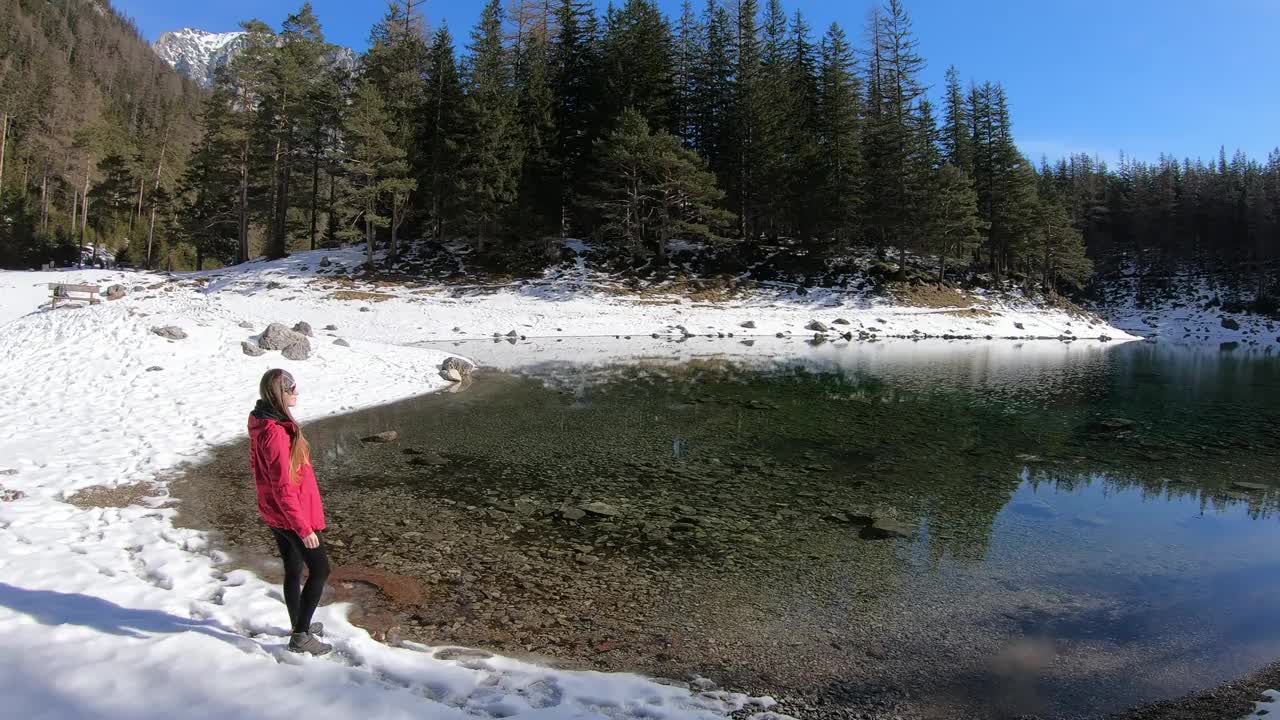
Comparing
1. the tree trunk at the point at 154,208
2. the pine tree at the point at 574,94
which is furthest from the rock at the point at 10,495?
the tree trunk at the point at 154,208

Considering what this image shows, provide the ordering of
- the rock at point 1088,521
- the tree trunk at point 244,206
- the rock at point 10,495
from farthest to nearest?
the tree trunk at point 244,206
the rock at point 1088,521
the rock at point 10,495

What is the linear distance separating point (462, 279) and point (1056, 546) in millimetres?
39240

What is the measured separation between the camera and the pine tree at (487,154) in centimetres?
4266

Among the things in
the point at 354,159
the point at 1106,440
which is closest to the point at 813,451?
the point at 1106,440

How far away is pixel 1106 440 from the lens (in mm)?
13469

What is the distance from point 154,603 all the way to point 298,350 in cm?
1300

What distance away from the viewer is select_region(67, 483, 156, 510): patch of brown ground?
7906 mm

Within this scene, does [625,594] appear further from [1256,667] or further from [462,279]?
[462,279]

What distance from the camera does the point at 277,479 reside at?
466 centimetres

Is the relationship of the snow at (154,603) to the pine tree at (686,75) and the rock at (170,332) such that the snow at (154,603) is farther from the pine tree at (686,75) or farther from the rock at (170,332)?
the pine tree at (686,75)

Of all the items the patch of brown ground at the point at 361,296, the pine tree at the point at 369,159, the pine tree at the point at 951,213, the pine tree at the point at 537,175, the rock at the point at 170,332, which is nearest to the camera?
the rock at the point at 170,332

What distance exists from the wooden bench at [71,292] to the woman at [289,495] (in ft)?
86.3

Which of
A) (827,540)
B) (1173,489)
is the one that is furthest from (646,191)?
(827,540)

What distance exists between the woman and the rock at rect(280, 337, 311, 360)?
13679 millimetres
